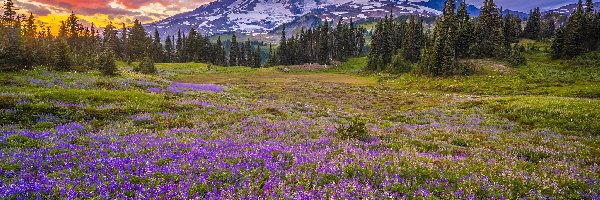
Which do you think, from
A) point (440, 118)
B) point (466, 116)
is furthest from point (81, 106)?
point (466, 116)

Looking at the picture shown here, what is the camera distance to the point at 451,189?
7430 mm

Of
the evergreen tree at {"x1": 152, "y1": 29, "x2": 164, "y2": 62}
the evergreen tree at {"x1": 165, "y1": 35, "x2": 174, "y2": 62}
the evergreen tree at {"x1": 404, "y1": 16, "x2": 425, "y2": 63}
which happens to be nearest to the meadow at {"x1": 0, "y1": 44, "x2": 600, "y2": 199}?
the evergreen tree at {"x1": 404, "y1": 16, "x2": 425, "y2": 63}

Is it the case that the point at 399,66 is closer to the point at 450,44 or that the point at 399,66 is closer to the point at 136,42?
the point at 450,44

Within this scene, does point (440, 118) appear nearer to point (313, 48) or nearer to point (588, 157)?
point (588, 157)

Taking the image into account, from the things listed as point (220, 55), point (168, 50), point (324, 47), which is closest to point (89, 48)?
point (168, 50)

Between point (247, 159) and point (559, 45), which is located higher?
point (559, 45)

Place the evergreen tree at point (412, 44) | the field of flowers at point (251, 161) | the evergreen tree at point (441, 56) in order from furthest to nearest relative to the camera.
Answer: the evergreen tree at point (412, 44) < the evergreen tree at point (441, 56) < the field of flowers at point (251, 161)

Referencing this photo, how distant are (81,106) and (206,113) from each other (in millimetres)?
5990

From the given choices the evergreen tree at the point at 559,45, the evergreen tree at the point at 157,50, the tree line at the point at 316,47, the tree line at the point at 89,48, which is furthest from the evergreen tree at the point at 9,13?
the evergreen tree at the point at 559,45

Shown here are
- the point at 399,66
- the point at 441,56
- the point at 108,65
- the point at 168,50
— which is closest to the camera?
the point at 108,65

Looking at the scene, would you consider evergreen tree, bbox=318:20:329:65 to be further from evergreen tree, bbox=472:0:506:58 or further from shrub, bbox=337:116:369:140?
shrub, bbox=337:116:369:140

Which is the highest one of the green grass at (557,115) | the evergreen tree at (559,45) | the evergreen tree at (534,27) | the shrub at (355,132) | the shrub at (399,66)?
the evergreen tree at (534,27)

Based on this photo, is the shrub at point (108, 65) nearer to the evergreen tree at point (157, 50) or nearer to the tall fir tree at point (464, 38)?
the tall fir tree at point (464, 38)

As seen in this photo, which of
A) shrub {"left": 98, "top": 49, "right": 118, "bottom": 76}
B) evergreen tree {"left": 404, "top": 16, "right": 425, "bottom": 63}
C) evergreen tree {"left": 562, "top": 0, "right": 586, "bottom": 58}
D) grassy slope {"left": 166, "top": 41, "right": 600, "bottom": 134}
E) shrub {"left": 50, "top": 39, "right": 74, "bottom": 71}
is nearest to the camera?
grassy slope {"left": 166, "top": 41, "right": 600, "bottom": 134}
